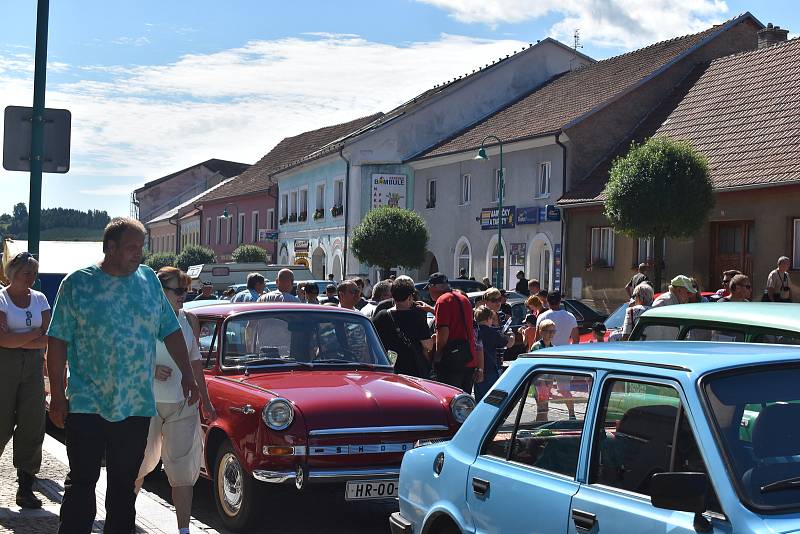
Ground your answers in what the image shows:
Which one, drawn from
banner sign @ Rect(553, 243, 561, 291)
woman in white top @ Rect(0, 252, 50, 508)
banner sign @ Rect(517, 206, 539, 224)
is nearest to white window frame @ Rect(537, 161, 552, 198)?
banner sign @ Rect(517, 206, 539, 224)

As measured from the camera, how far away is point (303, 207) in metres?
57.2

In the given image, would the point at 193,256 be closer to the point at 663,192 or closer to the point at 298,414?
the point at 663,192

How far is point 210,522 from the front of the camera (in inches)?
331

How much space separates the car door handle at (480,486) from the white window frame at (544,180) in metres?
32.8

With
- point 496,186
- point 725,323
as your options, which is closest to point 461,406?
point 725,323

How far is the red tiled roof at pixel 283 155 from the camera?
202ft

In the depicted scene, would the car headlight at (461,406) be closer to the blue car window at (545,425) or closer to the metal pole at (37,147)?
the blue car window at (545,425)

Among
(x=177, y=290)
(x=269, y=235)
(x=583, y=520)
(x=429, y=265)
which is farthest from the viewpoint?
(x=269, y=235)

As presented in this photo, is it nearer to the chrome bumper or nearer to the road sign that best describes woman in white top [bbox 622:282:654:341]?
the chrome bumper

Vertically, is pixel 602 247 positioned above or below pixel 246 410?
above

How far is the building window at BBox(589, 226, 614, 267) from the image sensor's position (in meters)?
34.4

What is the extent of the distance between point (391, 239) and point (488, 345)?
29.6 m

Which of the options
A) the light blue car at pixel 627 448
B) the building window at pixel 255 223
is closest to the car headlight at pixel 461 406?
the light blue car at pixel 627 448

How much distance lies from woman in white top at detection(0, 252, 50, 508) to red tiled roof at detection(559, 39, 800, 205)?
73.1 feet
